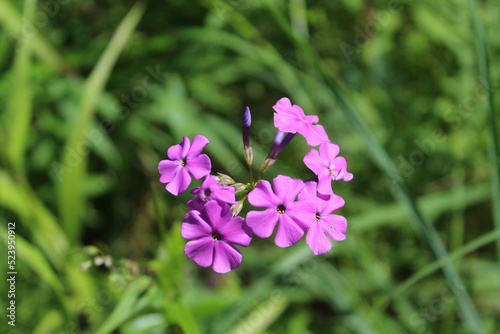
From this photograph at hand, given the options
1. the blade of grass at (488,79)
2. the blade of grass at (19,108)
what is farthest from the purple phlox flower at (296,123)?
the blade of grass at (19,108)

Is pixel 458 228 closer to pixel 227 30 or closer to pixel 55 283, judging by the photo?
pixel 227 30

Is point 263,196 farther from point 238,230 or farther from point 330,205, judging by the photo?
point 330,205

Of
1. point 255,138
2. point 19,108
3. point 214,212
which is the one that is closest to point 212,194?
point 214,212

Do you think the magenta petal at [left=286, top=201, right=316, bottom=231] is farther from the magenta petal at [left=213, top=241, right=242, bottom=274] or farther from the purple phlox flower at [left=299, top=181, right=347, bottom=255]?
the magenta petal at [left=213, top=241, right=242, bottom=274]

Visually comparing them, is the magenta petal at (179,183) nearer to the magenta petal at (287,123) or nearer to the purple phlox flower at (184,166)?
the purple phlox flower at (184,166)

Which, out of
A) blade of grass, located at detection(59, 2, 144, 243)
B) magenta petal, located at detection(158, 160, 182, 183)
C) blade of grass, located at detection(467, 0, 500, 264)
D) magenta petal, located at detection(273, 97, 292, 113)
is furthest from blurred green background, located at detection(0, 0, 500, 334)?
magenta petal, located at detection(158, 160, 182, 183)

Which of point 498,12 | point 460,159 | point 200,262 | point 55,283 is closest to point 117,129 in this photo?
point 55,283

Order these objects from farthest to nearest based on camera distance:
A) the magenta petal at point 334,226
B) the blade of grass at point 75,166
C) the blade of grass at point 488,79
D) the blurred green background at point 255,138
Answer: the blurred green background at point 255,138 < the blade of grass at point 75,166 < the blade of grass at point 488,79 < the magenta petal at point 334,226
